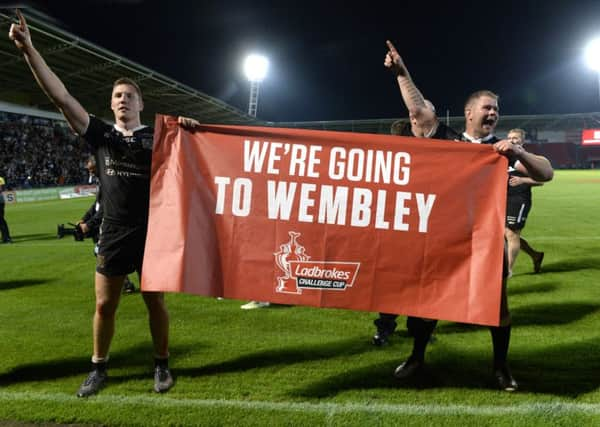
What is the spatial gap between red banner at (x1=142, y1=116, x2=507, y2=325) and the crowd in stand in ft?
92.2

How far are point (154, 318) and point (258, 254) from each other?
93 cm

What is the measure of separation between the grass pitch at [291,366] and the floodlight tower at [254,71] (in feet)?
189

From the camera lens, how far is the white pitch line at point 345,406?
108 inches

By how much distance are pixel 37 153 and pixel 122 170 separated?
34.6m

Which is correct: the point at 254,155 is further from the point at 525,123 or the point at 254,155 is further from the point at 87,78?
the point at 525,123

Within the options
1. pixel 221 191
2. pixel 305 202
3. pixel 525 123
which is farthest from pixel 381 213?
pixel 525 123

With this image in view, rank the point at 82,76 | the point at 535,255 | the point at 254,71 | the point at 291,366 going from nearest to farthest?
the point at 291,366 → the point at 535,255 → the point at 82,76 → the point at 254,71

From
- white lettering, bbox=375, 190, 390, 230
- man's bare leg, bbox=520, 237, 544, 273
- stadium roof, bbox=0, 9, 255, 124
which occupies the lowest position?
man's bare leg, bbox=520, 237, 544, 273

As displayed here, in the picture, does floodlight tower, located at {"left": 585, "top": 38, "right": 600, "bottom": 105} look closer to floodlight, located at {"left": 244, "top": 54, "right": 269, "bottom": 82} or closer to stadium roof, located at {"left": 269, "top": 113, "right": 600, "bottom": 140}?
stadium roof, located at {"left": 269, "top": 113, "right": 600, "bottom": 140}

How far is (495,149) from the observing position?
9.24ft

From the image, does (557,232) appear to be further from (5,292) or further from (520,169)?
(5,292)

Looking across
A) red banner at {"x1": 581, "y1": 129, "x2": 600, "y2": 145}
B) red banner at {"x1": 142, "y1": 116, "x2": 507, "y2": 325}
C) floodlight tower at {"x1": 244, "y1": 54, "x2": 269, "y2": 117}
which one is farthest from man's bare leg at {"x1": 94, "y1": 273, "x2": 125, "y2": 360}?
red banner at {"x1": 581, "y1": 129, "x2": 600, "y2": 145}

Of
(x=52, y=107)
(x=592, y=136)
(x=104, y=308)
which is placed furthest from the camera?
(x=592, y=136)

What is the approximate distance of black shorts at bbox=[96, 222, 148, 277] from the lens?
2.97 metres
